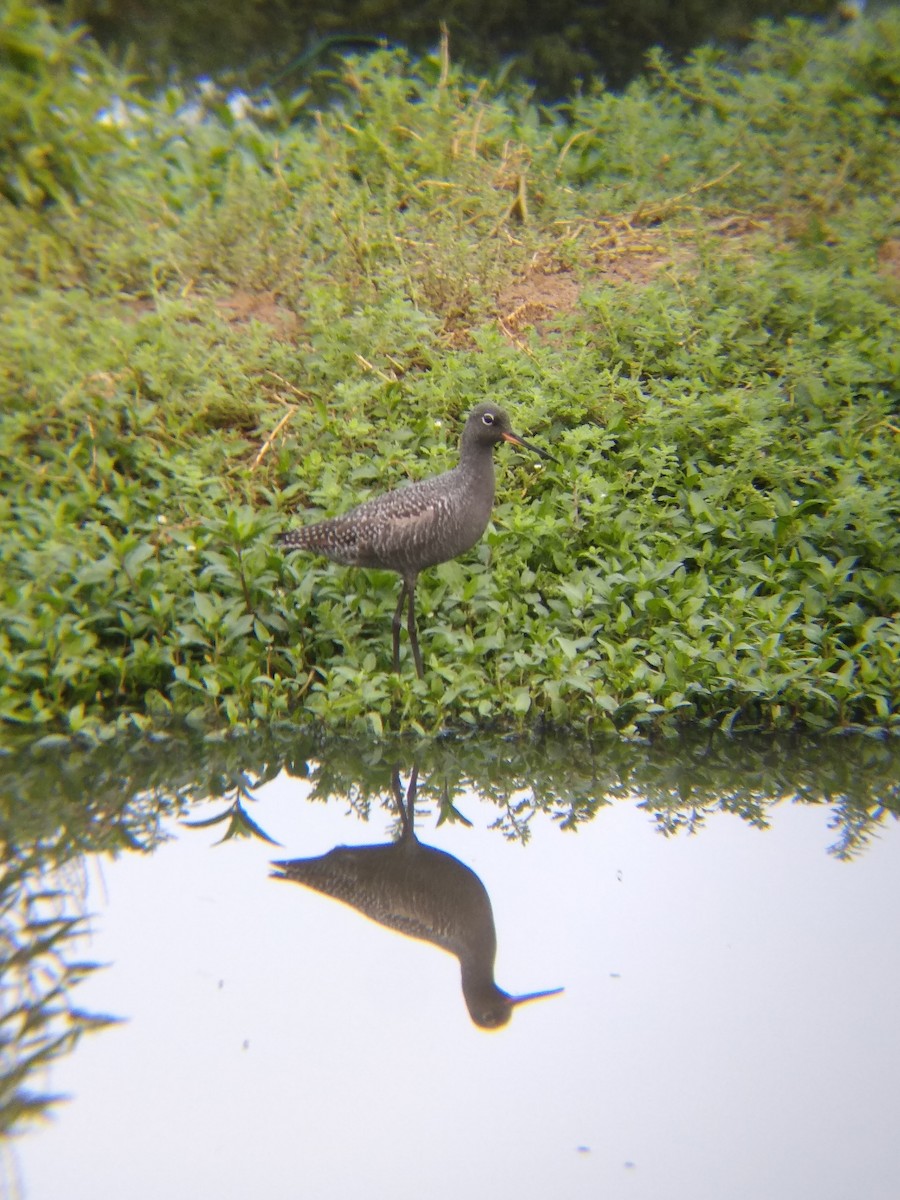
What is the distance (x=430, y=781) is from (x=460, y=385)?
250 centimetres

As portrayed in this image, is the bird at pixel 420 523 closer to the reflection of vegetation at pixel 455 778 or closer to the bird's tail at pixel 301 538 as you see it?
the bird's tail at pixel 301 538

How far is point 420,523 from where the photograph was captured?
5.12 meters

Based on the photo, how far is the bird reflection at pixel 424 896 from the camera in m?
3.69

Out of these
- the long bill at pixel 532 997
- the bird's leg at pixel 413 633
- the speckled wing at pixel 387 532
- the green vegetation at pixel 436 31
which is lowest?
the long bill at pixel 532 997

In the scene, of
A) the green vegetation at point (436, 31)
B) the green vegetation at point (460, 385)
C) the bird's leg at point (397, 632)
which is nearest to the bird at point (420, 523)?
the bird's leg at point (397, 632)

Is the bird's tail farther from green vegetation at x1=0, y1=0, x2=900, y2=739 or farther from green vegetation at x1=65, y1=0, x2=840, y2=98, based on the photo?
green vegetation at x1=65, y1=0, x2=840, y2=98

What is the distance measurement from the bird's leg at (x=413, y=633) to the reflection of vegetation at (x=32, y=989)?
1865 mm

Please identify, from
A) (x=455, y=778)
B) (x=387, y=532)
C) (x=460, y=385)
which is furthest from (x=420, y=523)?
(x=460, y=385)

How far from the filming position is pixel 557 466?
6.12 m

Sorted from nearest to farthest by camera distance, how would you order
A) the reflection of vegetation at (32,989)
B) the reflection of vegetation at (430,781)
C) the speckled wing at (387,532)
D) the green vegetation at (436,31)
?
the reflection of vegetation at (32,989), the reflection of vegetation at (430,781), the speckled wing at (387,532), the green vegetation at (436,31)

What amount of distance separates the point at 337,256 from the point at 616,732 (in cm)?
382

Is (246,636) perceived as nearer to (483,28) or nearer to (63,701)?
(63,701)

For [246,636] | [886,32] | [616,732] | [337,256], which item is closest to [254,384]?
[337,256]

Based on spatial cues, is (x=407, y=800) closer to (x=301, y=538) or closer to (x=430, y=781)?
(x=430, y=781)
